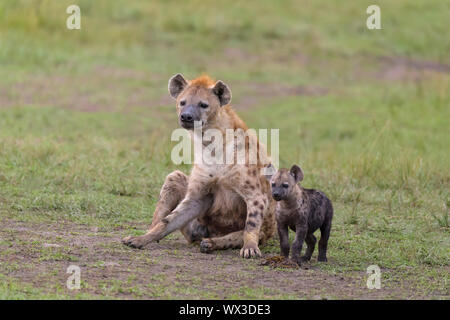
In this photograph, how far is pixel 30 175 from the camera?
237 inches

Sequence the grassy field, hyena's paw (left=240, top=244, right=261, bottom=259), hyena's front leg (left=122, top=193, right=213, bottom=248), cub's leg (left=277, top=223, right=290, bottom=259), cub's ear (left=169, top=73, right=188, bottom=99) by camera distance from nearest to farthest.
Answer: the grassy field
cub's leg (left=277, top=223, right=290, bottom=259)
hyena's paw (left=240, top=244, right=261, bottom=259)
hyena's front leg (left=122, top=193, right=213, bottom=248)
cub's ear (left=169, top=73, right=188, bottom=99)

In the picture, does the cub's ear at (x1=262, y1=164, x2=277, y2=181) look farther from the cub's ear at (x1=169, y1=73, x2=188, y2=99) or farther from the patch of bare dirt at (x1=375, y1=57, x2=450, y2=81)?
the patch of bare dirt at (x1=375, y1=57, x2=450, y2=81)

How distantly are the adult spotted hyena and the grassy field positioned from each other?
13 centimetres

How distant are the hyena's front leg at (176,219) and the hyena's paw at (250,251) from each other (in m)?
0.42

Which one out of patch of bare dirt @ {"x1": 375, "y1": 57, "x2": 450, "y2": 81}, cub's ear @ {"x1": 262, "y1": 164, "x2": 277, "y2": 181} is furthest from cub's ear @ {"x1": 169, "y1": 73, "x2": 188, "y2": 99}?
A: patch of bare dirt @ {"x1": 375, "y1": 57, "x2": 450, "y2": 81}

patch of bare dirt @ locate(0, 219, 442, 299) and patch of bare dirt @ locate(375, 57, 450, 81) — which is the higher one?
patch of bare dirt @ locate(375, 57, 450, 81)

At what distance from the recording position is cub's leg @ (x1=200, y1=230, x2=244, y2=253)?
14.8 feet

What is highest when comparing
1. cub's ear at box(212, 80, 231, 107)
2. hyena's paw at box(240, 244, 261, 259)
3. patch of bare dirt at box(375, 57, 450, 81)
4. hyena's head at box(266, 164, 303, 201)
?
cub's ear at box(212, 80, 231, 107)

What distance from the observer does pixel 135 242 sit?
451 cm

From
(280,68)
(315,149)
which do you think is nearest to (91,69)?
(280,68)

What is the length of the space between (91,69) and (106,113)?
5.83 ft

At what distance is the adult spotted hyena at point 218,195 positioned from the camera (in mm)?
4637

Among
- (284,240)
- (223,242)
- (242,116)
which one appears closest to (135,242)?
(223,242)

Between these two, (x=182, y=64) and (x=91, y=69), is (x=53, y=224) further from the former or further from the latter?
(x=182, y=64)
